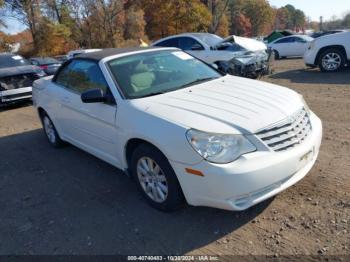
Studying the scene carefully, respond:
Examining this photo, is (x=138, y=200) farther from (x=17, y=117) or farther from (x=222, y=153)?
(x=17, y=117)

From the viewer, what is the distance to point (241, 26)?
87125mm

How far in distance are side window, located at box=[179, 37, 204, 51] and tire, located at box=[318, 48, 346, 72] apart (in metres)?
3.81

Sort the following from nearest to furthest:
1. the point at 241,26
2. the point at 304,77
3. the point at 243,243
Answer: the point at 243,243, the point at 304,77, the point at 241,26

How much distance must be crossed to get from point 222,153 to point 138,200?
54.0 inches

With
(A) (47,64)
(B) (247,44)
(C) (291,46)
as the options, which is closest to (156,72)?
(B) (247,44)

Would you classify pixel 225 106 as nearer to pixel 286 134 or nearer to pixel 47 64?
pixel 286 134

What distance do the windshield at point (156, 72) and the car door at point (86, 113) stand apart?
0.23 metres

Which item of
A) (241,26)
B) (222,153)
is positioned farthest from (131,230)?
(241,26)

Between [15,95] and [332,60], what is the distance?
9486 mm

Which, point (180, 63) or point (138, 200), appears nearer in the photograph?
point (138, 200)

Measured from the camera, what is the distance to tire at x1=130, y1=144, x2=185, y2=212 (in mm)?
3334

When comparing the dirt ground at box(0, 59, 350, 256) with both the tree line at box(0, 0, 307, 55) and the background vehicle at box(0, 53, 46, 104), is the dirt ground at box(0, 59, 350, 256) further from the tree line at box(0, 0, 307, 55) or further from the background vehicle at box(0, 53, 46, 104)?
the tree line at box(0, 0, 307, 55)

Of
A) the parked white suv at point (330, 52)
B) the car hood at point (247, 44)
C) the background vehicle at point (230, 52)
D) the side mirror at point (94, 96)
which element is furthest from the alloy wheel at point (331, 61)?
the side mirror at point (94, 96)

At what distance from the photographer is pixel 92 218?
3.70 meters
